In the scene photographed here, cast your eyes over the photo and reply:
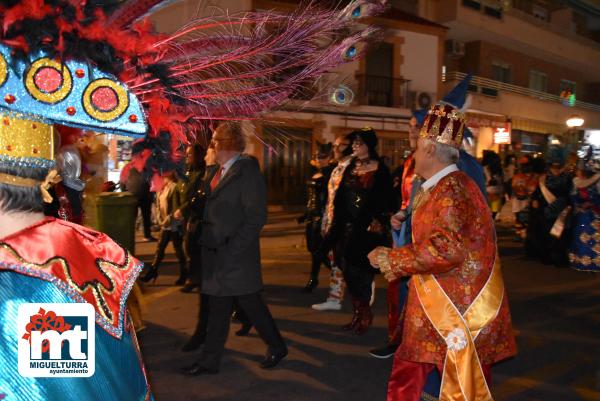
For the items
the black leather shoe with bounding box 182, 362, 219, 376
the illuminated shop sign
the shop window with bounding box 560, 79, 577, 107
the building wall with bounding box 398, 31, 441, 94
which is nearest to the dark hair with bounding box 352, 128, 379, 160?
the black leather shoe with bounding box 182, 362, 219, 376

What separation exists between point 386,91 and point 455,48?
4.03 meters

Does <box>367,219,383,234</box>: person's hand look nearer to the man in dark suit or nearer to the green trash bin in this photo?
the man in dark suit

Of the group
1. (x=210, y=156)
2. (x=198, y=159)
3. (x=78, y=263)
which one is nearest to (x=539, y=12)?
(x=198, y=159)

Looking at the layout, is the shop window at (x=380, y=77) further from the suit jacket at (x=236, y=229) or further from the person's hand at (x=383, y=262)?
the person's hand at (x=383, y=262)

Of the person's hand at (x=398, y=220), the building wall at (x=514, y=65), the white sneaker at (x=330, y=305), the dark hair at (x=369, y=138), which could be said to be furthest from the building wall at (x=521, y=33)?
the person's hand at (x=398, y=220)

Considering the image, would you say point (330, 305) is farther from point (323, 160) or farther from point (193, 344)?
point (323, 160)

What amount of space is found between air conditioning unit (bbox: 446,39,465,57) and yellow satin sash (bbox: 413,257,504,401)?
22473mm

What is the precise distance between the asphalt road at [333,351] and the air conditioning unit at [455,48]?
56.1 feet

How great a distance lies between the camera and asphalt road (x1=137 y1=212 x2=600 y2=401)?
4.24 m

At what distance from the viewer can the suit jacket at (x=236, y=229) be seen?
170 inches

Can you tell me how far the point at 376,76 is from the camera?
2155 cm

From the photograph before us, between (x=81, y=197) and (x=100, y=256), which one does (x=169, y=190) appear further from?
(x=100, y=256)

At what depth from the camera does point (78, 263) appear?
172 cm

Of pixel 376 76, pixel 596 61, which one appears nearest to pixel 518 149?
pixel 376 76
